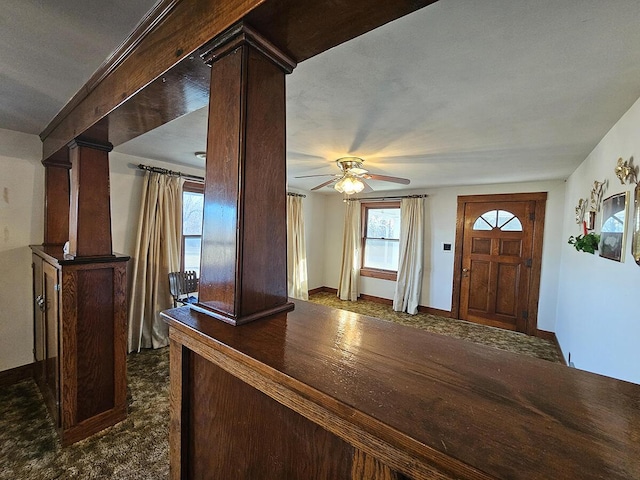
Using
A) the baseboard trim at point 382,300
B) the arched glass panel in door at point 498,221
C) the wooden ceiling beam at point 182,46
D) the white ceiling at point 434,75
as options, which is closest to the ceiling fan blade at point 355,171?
the white ceiling at point 434,75

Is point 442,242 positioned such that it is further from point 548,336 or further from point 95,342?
point 95,342

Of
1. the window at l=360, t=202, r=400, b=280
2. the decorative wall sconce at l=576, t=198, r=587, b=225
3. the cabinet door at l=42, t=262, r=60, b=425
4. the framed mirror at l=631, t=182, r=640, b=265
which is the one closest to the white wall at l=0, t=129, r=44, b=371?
Answer: the cabinet door at l=42, t=262, r=60, b=425

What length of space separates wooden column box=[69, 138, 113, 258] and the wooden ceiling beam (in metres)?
0.19

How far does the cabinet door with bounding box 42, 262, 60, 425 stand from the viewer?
1.83m

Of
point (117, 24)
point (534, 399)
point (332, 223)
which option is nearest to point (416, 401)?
point (534, 399)

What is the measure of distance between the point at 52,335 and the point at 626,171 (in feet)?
12.5

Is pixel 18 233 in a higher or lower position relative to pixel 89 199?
lower

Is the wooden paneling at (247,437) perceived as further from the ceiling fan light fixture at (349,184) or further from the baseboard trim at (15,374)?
the baseboard trim at (15,374)

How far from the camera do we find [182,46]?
92 cm

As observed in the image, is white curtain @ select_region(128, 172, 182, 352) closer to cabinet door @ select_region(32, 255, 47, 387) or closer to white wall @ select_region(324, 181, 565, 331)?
cabinet door @ select_region(32, 255, 47, 387)

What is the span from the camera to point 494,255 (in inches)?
169

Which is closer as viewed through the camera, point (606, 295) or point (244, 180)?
point (244, 180)

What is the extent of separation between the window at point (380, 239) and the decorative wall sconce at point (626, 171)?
140 inches

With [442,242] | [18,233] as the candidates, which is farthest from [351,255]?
[18,233]
